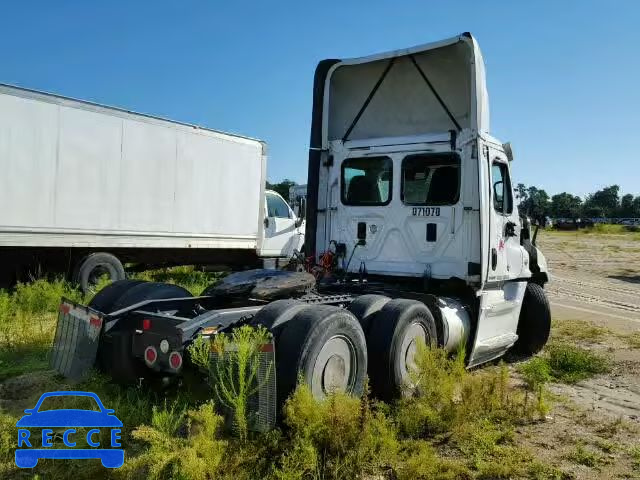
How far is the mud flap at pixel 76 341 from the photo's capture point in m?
4.32

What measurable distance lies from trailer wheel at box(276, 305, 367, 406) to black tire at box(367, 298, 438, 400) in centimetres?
26

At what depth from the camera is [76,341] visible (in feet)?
14.6

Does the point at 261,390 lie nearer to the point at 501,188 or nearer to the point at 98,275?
the point at 501,188

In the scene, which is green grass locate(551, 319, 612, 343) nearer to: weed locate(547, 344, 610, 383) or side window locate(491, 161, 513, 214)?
weed locate(547, 344, 610, 383)

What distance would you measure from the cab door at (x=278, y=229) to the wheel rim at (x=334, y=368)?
9.36 m

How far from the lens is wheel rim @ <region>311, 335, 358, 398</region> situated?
3822 mm

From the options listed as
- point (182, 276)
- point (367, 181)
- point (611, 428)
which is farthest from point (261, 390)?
point (182, 276)

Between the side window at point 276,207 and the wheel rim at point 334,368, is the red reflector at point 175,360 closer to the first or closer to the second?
the wheel rim at point 334,368

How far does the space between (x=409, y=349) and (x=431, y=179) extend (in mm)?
2307

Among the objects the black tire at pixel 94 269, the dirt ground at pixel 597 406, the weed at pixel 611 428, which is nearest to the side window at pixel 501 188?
the dirt ground at pixel 597 406

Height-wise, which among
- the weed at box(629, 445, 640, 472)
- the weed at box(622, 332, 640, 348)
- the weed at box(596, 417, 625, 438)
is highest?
the weed at box(622, 332, 640, 348)

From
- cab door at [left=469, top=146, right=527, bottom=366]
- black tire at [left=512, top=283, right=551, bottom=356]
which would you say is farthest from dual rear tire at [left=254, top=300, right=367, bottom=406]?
black tire at [left=512, top=283, right=551, bottom=356]

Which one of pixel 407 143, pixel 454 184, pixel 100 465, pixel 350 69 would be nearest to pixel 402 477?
pixel 100 465

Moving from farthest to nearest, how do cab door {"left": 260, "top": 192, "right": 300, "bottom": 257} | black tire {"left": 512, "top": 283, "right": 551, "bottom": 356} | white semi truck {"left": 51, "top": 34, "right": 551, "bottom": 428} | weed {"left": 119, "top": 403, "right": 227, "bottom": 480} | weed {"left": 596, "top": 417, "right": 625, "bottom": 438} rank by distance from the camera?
1. cab door {"left": 260, "top": 192, "right": 300, "bottom": 257}
2. black tire {"left": 512, "top": 283, "right": 551, "bottom": 356}
3. weed {"left": 596, "top": 417, "right": 625, "bottom": 438}
4. white semi truck {"left": 51, "top": 34, "right": 551, "bottom": 428}
5. weed {"left": 119, "top": 403, "right": 227, "bottom": 480}
